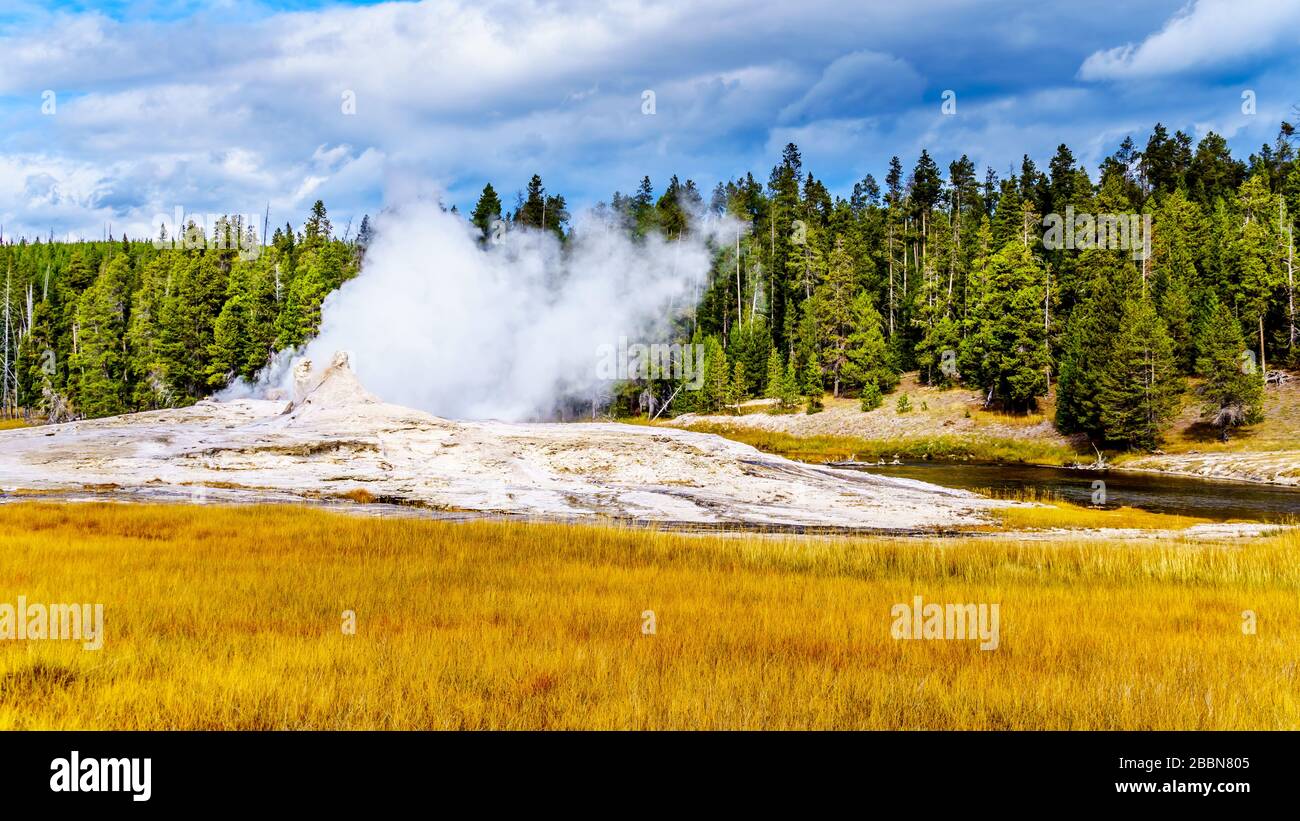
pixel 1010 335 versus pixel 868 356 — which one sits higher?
pixel 1010 335

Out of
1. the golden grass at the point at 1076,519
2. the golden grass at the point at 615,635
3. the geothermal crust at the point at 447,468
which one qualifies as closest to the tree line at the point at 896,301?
the golden grass at the point at 1076,519

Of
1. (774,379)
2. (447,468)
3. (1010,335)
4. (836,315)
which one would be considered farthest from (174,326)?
(1010,335)

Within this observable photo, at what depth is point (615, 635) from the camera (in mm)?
8836

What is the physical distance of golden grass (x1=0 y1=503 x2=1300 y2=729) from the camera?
634 cm

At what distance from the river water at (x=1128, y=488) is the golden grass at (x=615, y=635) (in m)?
17.0

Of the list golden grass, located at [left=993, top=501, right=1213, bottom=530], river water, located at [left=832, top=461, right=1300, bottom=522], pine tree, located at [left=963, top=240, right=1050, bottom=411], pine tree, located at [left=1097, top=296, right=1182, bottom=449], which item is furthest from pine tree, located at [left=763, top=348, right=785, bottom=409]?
golden grass, located at [left=993, top=501, right=1213, bottom=530]

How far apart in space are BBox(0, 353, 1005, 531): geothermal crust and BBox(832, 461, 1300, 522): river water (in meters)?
11.2

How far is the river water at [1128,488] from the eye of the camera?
31.7 meters

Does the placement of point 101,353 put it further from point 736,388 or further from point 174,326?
point 736,388

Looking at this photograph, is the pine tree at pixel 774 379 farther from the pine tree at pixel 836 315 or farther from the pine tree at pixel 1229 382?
the pine tree at pixel 1229 382

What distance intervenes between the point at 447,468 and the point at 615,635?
1822 centimetres
